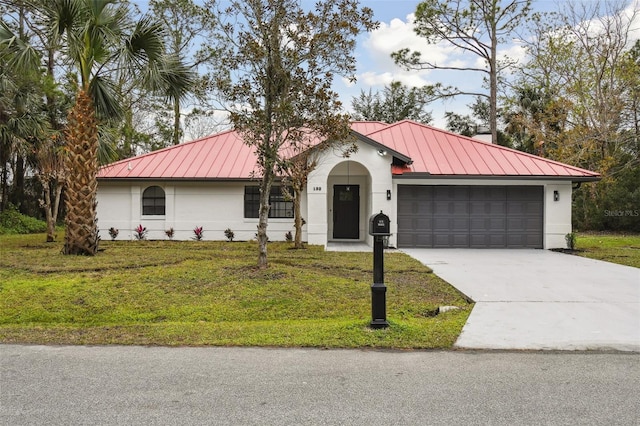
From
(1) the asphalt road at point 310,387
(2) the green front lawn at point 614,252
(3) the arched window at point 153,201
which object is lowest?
(1) the asphalt road at point 310,387

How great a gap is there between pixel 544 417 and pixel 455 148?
15.8 meters

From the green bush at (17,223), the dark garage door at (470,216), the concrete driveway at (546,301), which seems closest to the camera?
the concrete driveway at (546,301)

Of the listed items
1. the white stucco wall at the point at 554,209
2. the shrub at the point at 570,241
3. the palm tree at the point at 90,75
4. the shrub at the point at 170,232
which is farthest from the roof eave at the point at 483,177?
the shrub at the point at 170,232

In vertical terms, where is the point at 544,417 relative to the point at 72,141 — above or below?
below

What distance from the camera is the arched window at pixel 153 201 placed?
1797 centimetres

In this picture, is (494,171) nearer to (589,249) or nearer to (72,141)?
(589,249)

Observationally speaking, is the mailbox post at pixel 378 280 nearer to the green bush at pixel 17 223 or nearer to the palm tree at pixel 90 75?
the palm tree at pixel 90 75

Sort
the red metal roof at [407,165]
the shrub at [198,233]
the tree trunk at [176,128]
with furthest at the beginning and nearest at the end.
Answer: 1. the tree trunk at [176,128]
2. the shrub at [198,233]
3. the red metal roof at [407,165]

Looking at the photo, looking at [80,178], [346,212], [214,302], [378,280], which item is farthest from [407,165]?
[378,280]

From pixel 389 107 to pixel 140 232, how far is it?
26.6 m

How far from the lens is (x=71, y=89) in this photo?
2400 cm

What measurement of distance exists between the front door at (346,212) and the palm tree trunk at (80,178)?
31.0ft

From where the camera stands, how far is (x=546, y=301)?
25.8 ft

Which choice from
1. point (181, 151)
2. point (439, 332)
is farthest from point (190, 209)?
point (439, 332)
